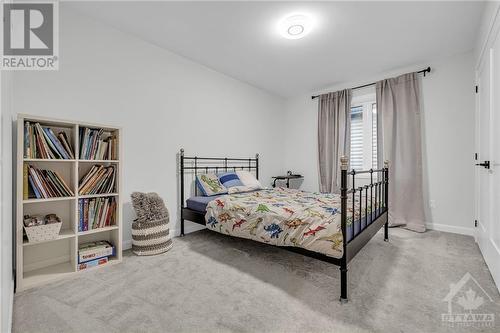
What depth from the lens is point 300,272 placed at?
203cm

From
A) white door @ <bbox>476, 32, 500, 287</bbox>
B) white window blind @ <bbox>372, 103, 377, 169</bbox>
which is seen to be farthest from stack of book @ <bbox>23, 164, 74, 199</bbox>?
white window blind @ <bbox>372, 103, 377, 169</bbox>

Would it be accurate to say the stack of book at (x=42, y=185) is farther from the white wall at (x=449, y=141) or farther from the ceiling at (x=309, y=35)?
the white wall at (x=449, y=141)

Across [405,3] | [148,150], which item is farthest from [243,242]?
[405,3]

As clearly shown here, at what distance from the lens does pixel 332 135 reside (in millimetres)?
4199

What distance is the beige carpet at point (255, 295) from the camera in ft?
4.51

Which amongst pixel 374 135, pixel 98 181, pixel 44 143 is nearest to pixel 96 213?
pixel 98 181

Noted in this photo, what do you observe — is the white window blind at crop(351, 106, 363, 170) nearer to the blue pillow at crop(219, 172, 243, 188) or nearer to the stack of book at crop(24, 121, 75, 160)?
the blue pillow at crop(219, 172, 243, 188)

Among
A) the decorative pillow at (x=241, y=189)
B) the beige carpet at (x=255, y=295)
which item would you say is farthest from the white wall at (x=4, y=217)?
the decorative pillow at (x=241, y=189)

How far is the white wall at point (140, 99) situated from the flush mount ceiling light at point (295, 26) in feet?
4.74

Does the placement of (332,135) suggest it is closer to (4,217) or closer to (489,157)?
(489,157)

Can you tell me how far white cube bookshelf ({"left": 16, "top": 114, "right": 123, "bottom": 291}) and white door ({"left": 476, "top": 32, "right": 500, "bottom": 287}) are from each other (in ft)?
11.0

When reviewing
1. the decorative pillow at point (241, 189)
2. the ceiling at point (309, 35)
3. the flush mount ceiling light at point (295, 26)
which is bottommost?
the decorative pillow at point (241, 189)

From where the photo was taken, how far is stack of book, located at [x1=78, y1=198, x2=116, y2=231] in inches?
81.8

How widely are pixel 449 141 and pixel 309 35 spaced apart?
2.48m
